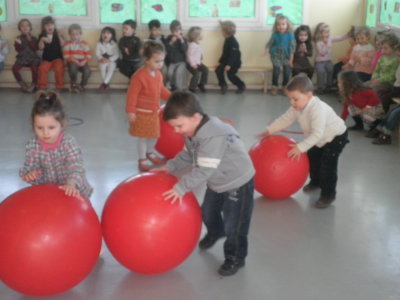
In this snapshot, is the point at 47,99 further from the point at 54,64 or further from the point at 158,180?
the point at 54,64

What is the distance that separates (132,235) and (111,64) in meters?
7.06

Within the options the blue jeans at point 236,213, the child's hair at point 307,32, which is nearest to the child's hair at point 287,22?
the child's hair at point 307,32

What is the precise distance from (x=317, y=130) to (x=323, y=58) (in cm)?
585

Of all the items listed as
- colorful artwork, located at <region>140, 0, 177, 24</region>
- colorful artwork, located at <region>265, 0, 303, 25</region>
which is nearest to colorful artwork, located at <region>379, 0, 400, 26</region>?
colorful artwork, located at <region>265, 0, 303, 25</region>

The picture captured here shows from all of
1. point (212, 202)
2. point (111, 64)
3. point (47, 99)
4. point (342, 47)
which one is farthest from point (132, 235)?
point (342, 47)

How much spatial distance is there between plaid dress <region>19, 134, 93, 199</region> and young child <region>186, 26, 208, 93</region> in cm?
647

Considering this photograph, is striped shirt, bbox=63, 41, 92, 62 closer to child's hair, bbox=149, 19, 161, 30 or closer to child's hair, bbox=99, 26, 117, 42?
child's hair, bbox=99, 26, 117, 42

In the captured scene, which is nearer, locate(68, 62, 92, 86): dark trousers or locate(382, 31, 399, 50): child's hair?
locate(382, 31, 399, 50): child's hair

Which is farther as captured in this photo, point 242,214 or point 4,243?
point 242,214

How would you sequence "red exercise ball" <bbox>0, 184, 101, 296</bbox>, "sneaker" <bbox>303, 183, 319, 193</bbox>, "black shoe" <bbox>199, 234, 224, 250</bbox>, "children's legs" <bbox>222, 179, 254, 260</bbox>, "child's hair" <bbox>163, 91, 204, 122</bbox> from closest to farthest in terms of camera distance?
"red exercise ball" <bbox>0, 184, 101, 296</bbox> < "child's hair" <bbox>163, 91, 204, 122</bbox> < "children's legs" <bbox>222, 179, 254, 260</bbox> < "black shoe" <bbox>199, 234, 224, 250</bbox> < "sneaker" <bbox>303, 183, 319, 193</bbox>

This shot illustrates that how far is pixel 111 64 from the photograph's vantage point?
9.57 meters

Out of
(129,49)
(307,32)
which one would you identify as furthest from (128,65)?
(307,32)

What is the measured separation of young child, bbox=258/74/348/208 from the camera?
411 cm

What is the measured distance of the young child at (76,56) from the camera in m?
9.41
